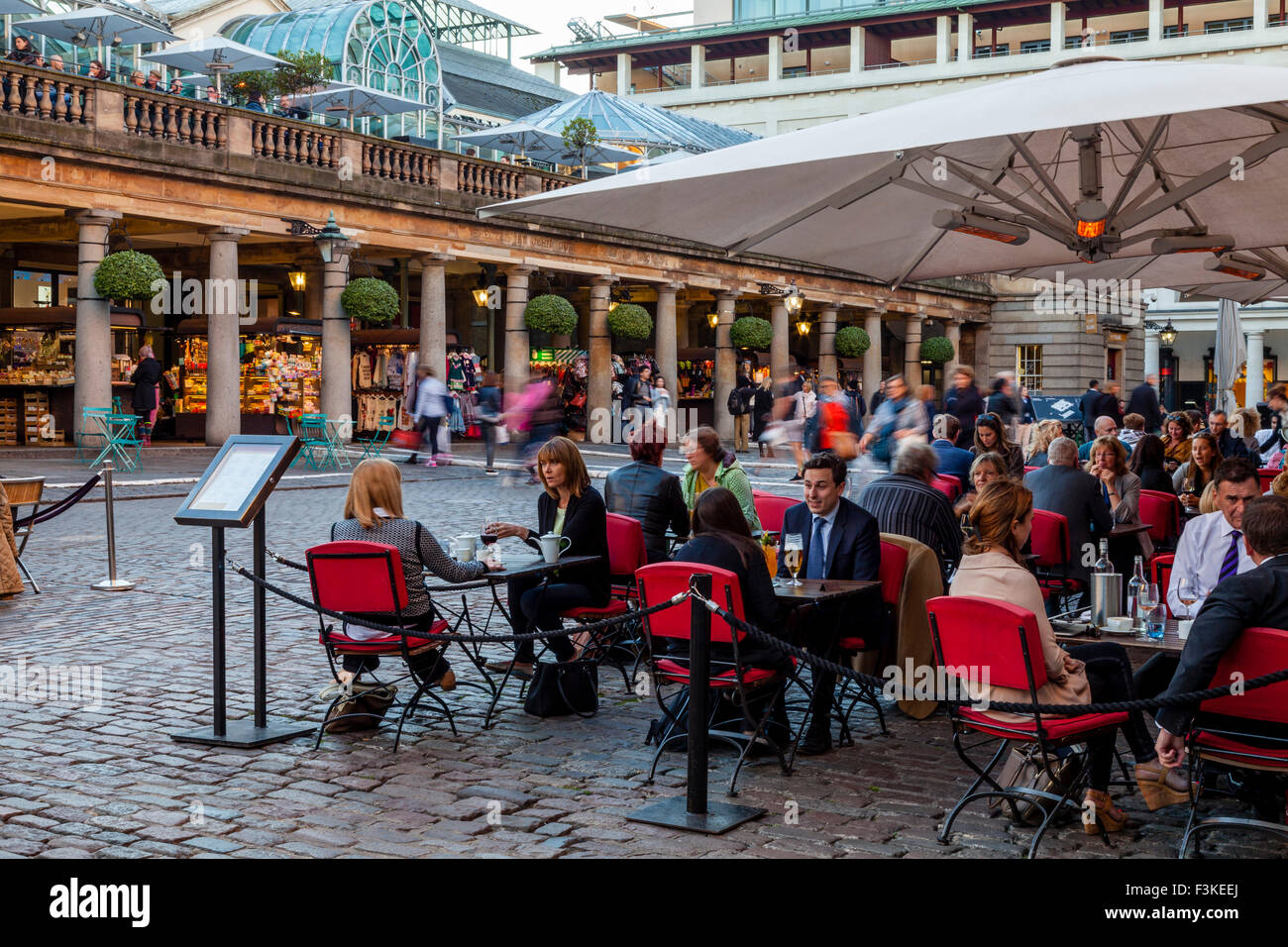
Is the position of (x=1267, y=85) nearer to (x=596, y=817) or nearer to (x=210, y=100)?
(x=596, y=817)

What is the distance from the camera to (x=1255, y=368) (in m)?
67.9

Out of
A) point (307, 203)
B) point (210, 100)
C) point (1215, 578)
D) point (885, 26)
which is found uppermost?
point (885, 26)

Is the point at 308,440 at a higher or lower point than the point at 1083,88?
lower

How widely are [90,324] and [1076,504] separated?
18.2 m

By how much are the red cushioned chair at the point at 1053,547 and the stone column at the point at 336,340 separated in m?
19.4

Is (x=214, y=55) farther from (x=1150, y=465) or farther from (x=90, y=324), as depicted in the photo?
(x=1150, y=465)

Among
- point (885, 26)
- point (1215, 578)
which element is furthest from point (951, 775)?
point (885, 26)

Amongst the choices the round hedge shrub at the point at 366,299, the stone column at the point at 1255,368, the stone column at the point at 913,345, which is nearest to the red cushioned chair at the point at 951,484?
the round hedge shrub at the point at 366,299

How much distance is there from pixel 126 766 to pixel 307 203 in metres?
21.5

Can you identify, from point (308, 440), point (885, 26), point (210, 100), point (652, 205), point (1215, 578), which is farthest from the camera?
point (885, 26)

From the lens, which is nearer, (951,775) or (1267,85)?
(1267,85)

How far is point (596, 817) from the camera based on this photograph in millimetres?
5641

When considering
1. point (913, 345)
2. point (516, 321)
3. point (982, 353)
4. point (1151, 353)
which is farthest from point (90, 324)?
point (1151, 353)

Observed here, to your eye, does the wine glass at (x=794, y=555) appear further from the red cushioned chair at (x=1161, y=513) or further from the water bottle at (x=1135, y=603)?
the red cushioned chair at (x=1161, y=513)
